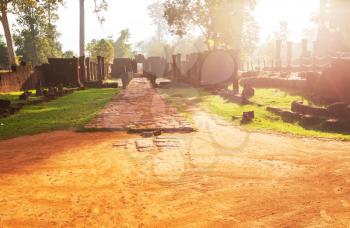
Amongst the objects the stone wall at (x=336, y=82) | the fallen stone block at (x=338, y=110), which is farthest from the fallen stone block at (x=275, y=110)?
the stone wall at (x=336, y=82)

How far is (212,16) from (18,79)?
21056 mm

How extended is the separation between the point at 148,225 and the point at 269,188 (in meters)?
1.66

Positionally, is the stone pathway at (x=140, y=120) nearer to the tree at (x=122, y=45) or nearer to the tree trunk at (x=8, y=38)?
the tree trunk at (x=8, y=38)

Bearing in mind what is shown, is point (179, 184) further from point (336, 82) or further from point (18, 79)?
point (18, 79)

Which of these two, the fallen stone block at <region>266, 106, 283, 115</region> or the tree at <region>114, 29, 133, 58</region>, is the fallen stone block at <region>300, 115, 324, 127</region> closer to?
the fallen stone block at <region>266, 106, 283, 115</region>

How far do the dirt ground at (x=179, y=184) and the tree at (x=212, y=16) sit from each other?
30.1 meters

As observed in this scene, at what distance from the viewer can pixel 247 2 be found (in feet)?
121

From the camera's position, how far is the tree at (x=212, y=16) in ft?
113

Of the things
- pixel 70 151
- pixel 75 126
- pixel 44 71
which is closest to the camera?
pixel 70 151

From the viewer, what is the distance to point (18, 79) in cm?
2247

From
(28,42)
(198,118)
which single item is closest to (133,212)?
(198,118)

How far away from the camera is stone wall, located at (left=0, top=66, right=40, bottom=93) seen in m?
20.7

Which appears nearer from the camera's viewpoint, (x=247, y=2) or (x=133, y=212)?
(x=133, y=212)

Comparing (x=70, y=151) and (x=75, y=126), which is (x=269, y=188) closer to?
(x=70, y=151)
